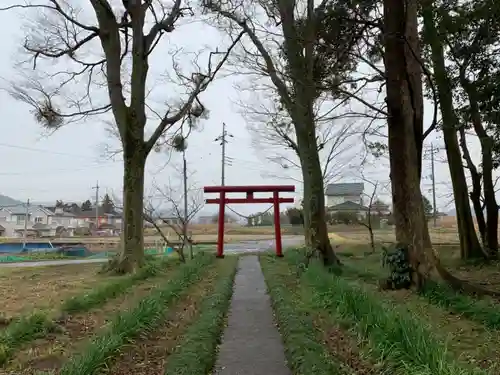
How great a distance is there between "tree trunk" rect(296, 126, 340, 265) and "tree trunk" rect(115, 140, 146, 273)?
418 cm

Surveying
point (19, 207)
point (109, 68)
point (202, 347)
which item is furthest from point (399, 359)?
point (19, 207)

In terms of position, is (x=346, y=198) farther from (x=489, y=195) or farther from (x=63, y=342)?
(x=63, y=342)

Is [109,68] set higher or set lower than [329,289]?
higher

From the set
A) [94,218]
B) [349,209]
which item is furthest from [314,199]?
[94,218]

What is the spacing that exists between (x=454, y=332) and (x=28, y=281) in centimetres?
948

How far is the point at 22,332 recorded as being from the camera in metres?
5.45

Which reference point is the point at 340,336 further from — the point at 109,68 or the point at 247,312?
the point at 109,68

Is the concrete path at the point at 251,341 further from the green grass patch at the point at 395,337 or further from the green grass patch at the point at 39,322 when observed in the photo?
the green grass patch at the point at 39,322

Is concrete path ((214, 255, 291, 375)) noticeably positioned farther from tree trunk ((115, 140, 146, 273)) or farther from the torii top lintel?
the torii top lintel

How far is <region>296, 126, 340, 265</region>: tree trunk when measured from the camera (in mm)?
12727

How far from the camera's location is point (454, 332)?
5516 millimetres

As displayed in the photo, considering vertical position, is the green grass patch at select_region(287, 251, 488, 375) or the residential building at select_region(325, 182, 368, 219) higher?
the residential building at select_region(325, 182, 368, 219)

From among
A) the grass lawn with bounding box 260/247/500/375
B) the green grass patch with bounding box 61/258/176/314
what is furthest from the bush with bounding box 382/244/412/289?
the green grass patch with bounding box 61/258/176/314

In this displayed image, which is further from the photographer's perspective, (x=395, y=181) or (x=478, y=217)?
(x=478, y=217)
